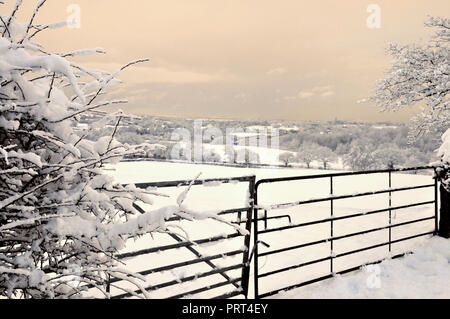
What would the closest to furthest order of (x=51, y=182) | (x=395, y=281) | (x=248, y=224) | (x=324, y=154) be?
(x=51, y=182) → (x=248, y=224) → (x=395, y=281) → (x=324, y=154)

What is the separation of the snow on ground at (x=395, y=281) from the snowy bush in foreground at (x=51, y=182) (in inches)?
121

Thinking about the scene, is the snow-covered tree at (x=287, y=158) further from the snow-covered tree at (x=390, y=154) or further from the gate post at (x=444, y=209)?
the gate post at (x=444, y=209)

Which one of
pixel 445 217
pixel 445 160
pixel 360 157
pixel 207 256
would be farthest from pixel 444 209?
pixel 360 157

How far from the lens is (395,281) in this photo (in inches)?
203

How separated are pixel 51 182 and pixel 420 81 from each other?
1224 centimetres

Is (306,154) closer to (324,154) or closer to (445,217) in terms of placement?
(324,154)

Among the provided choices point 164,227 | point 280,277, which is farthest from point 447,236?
point 164,227

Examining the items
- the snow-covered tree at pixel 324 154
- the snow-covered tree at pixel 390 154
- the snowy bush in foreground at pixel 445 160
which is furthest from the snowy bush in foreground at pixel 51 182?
the snow-covered tree at pixel 324 154

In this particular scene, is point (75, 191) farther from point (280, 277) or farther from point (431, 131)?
point (431, 131)

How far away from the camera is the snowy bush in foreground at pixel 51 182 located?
1.83 metres

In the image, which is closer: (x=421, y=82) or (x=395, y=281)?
(x=395, y=281)

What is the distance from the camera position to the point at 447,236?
271 inches

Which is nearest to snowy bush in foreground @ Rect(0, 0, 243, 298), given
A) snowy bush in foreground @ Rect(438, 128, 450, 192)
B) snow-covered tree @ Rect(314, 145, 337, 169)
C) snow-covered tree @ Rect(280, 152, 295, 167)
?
snowy bush in foreground @ Rect(438, 128, 450, 192)

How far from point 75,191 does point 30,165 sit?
0.83 ft
